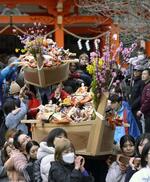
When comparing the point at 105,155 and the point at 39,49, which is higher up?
the point at 39,49

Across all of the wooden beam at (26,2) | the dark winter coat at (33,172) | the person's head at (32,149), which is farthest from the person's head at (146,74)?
the wooden beam at (26,2)

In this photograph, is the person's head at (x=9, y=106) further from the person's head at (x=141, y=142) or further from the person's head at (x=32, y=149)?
the person's head at (x=141, y=142)

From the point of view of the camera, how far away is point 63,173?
224 inches

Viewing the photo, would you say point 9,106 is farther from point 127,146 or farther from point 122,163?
point 122,163

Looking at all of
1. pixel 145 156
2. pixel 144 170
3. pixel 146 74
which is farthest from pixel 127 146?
pixel 146 74

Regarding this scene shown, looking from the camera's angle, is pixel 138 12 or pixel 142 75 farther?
pixel 138 12

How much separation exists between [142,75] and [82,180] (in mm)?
5189

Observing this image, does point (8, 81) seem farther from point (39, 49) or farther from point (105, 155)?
point (105, 155)

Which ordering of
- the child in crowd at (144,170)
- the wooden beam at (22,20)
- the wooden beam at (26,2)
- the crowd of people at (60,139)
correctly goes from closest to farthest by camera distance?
the child in crowd at (144,170) → the crowd of people at (60,139) → the wooden beam at (22,20) → the wooden beam at (26,2)

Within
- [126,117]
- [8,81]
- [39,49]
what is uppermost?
[39,49]

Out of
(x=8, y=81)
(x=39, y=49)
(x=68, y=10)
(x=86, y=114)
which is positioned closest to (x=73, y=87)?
(x=8, y=81)

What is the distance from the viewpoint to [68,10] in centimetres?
1867

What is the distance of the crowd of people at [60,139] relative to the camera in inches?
226

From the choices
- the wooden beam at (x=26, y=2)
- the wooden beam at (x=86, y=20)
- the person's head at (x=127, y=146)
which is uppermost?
the wooden beam at (x=26, y=2)
